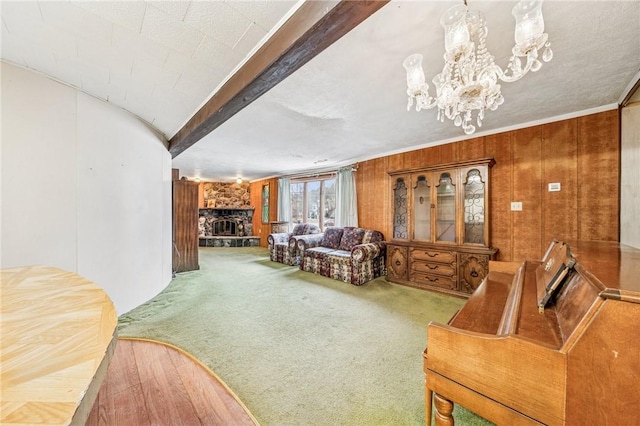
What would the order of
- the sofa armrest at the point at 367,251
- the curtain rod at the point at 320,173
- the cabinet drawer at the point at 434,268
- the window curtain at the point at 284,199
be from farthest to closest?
the window curtain at the point at 284,199, the curtain rod at the point at 320,173, the sofa armrest at the point at 367,251, the cabinet drawer at the point at 434,268

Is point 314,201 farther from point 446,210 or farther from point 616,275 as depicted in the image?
point 616,275

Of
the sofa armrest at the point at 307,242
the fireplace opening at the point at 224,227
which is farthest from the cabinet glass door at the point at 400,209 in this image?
the fireplace opening at the point at 224,227

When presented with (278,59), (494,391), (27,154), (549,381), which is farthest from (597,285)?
(27,154)

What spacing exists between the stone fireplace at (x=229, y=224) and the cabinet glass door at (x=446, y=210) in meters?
6.11

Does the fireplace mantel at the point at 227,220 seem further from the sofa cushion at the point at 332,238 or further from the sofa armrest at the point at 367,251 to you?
the sofa armrest at the point at 367,251

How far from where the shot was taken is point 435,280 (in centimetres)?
335

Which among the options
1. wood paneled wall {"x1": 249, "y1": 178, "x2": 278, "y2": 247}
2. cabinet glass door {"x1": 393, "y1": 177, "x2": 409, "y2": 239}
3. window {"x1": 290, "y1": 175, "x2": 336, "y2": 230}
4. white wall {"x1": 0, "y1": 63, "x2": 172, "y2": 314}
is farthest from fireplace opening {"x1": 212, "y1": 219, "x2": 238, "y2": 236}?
cabinet glass door {"x1": 393, "y1": 177, "x2": 409, "y2": 239}

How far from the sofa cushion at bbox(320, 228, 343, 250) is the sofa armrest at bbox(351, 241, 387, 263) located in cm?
91

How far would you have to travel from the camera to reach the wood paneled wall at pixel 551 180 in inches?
98.8

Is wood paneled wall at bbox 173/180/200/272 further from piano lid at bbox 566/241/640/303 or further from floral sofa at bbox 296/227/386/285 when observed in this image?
piano lid at bbox 566/241/640/303

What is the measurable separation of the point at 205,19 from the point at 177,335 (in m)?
2.45

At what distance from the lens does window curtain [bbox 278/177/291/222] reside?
22.2ft

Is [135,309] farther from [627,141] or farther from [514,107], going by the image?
[627,141]

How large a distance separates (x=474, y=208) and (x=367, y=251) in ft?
5.29
